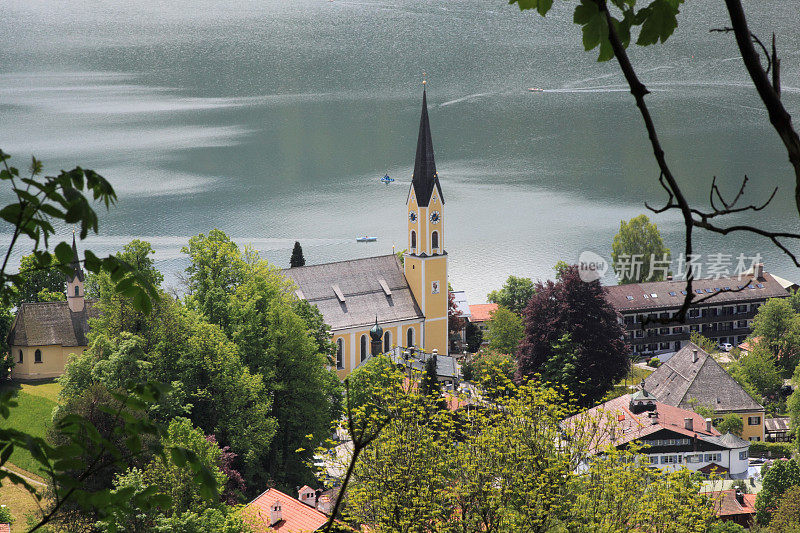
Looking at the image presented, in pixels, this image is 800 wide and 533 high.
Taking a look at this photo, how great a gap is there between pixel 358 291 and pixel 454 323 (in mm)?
5019

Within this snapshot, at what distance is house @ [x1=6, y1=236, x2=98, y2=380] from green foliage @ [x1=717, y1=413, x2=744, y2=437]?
21.6m

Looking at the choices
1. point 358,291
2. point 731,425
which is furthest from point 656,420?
point 358,291

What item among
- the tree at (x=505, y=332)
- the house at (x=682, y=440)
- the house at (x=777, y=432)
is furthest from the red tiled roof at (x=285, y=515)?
the tree at (x=505, y=332)

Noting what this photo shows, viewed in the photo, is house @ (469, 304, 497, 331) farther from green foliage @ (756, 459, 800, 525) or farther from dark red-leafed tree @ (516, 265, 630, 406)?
green foliage @ (756, 459, 800, 525)

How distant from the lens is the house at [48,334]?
3916 centimetres

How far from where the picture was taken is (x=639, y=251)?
173ft

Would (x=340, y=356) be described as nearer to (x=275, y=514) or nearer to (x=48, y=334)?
(x=48, y=334)

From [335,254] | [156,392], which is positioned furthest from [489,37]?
[156,392]

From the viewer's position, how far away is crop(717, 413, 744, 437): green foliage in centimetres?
3559

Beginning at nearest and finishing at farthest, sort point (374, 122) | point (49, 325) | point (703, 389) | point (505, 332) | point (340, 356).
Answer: point (703, 389)
point (49, 325)
point (340, 356)
point (505, 332)
point (374, 122)

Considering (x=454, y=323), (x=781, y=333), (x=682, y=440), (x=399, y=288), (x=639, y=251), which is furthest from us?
(x=639, y=251)

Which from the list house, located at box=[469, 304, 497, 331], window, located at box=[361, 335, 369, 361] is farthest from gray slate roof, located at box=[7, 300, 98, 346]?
house, located at box=[469, 304, 497, 331]

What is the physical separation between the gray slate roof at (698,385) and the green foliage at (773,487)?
32.0 ft

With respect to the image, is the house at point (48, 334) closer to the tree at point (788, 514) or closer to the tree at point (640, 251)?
the tree at point (788, 514)
